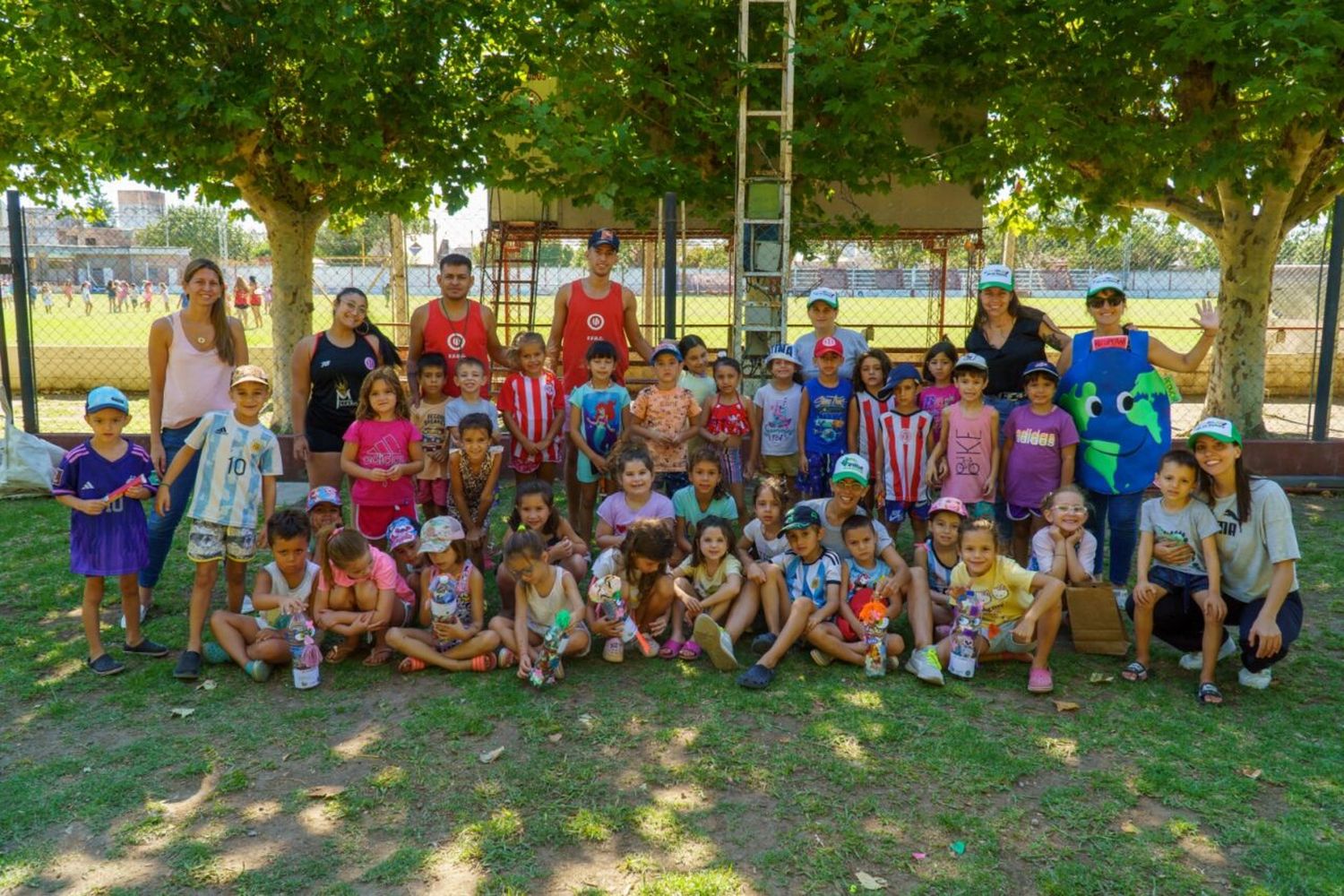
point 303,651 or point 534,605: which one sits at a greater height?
point 534,605

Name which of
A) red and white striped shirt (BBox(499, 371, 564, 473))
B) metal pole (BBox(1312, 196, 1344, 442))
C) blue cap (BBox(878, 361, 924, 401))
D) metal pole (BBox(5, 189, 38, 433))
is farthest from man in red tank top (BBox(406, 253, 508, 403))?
metal pole (BBox(1312, 196, 1344, 442))

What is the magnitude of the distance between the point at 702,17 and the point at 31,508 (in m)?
6.44

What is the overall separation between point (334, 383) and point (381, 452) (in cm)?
48

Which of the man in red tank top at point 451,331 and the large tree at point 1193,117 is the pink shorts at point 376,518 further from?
the large tree at point 1193,117

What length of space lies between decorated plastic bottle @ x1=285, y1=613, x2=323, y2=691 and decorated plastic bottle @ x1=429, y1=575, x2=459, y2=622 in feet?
1.70

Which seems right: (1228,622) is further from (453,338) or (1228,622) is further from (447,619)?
(453,338)

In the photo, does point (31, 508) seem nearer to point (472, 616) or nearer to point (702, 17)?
point (472, 616)

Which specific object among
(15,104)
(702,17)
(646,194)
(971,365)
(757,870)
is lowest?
(757,870)

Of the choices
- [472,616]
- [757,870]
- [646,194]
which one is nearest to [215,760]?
[472,616]

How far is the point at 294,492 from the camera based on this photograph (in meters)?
7.57

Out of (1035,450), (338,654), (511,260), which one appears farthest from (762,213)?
(511,260)

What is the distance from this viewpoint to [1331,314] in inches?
329

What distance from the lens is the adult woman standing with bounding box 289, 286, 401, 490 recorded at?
5.29 metres

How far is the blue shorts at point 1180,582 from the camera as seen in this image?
14.6ft
